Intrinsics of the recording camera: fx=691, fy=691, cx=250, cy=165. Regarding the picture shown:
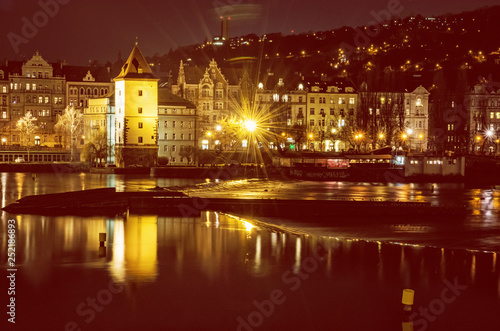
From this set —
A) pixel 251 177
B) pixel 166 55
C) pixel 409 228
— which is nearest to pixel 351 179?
pixel 251 177

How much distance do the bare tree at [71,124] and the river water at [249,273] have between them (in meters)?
69.6

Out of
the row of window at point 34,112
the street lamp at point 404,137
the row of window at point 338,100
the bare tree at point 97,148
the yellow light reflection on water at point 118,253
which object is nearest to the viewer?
the yellow light reflection on water at point 118,253

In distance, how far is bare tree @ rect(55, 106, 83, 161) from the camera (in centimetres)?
10600

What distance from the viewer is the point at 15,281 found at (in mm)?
22031

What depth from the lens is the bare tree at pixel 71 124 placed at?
106 m

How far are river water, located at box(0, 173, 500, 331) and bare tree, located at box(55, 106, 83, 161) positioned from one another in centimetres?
6959

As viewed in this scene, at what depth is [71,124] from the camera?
349 feet

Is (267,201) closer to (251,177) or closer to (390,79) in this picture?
(251,177)

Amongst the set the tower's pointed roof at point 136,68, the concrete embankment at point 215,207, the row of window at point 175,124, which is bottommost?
the concrete embankment at point 215,207

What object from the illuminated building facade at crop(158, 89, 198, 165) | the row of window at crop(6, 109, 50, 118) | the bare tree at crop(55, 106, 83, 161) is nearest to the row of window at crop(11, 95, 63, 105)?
the row of window at crop(6, 109, 50, 118)

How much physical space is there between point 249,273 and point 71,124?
8738 centimetres


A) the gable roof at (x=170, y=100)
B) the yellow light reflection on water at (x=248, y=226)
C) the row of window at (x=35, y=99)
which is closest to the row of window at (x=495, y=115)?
the gable roof at (x=170, y=100)

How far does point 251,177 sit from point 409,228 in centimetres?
3749

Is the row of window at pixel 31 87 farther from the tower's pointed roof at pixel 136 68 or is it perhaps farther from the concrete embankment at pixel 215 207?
the concrete embankment at pixel 215 207
